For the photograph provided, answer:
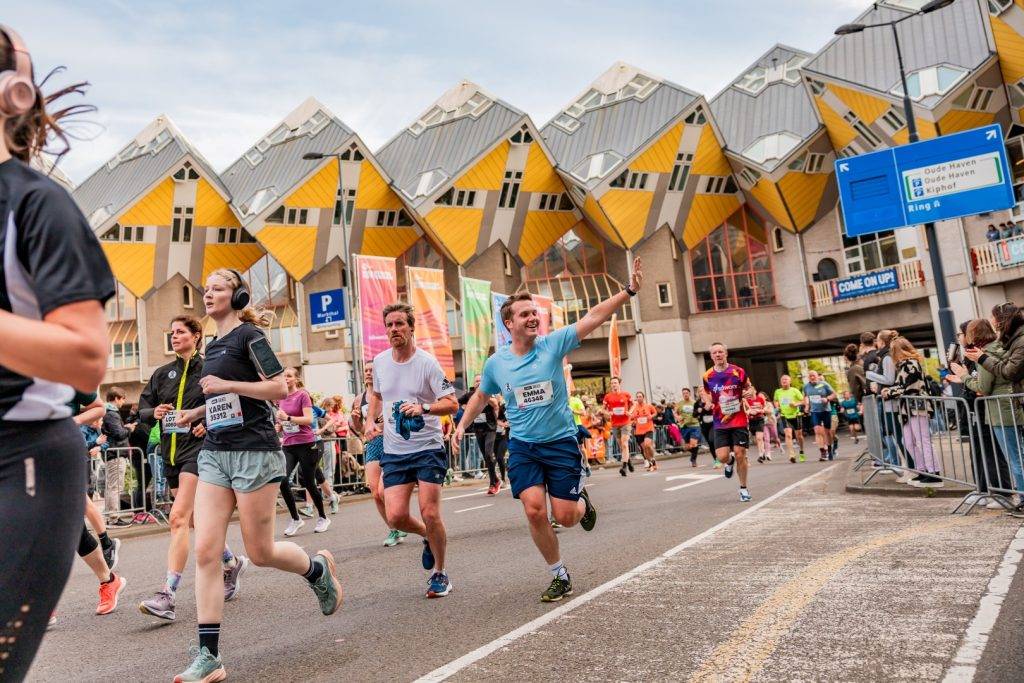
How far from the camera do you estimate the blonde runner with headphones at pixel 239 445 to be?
4418 mm

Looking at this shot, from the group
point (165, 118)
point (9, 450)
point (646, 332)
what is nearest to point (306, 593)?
point (9, 450)

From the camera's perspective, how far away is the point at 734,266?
43812mm

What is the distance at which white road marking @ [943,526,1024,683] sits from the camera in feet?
11.7

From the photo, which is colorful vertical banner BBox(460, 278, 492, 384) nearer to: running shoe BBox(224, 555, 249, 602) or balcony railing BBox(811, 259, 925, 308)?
running shoe BBox(224, 555, 249, 602)

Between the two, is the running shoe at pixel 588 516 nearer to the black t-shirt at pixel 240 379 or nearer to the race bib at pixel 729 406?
the black t-shirt at pixel 240 379

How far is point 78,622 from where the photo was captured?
6223mm

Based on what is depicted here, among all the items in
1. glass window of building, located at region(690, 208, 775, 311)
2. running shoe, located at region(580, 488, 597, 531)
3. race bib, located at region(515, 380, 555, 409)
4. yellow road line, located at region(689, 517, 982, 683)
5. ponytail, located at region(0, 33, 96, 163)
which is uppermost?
glass window of building, located at region(690, 208, 775, 311)

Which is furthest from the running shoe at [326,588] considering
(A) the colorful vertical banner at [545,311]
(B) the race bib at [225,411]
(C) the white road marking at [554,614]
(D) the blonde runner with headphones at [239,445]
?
(A) the colorful vertical banner at [545,311]

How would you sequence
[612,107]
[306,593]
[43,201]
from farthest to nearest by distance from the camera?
[612,107] < [306,593] < [43,201]

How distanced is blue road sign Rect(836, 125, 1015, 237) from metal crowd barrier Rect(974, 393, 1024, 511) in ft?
31.6

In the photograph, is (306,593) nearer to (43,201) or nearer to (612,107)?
(43,201)

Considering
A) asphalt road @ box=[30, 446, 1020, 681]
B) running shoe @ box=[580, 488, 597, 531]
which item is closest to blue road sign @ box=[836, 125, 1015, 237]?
asphalt road @ box=[30, 446, 1020, 681]

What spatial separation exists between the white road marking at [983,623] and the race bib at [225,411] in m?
3.57

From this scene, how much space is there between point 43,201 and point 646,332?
135 feet
